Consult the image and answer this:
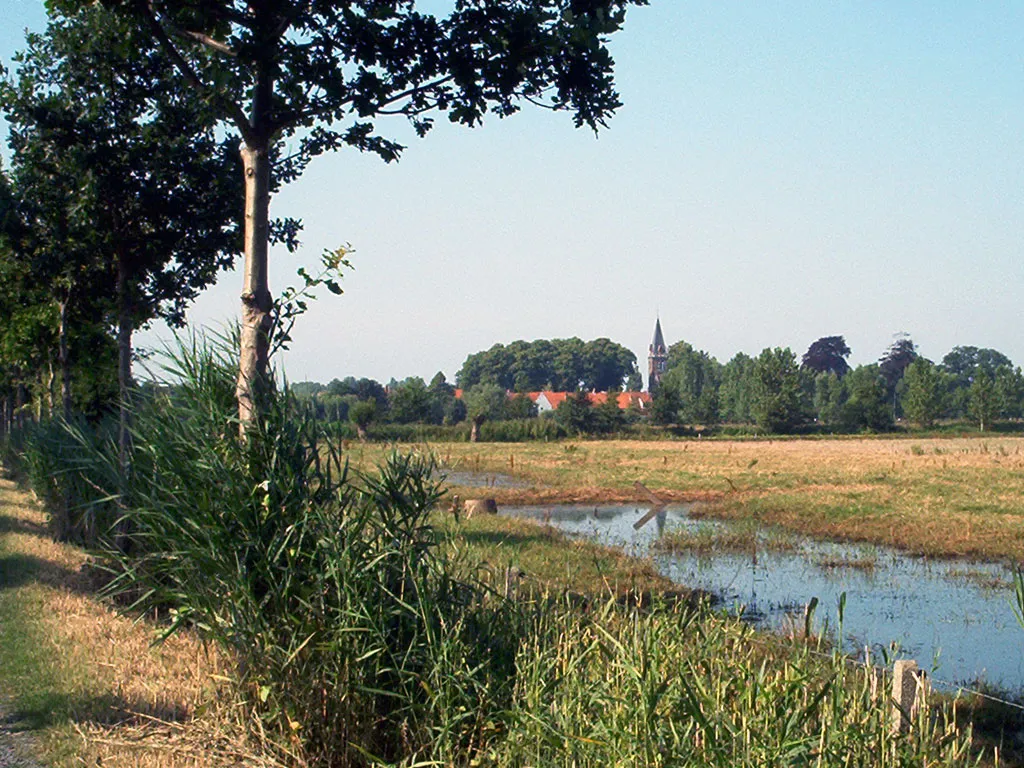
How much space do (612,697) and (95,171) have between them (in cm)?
1077

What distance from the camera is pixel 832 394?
127m

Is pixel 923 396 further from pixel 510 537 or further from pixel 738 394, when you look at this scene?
pixel 510 537

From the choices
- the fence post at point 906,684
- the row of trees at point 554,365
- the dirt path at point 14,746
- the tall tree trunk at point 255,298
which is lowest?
the dirt path at point 14,746

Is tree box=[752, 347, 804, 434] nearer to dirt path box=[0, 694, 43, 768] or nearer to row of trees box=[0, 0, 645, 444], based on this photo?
row of trees box=[0, 0, 645, 444]

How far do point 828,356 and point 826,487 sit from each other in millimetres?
127312

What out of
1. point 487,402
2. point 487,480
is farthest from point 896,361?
point 487,480

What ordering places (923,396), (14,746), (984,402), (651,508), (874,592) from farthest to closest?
(923,396)
(984,402)
(651,508)
(874,592)
(14,746)

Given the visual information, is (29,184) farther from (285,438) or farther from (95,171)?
(285,438)

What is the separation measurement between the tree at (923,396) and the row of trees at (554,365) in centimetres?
6416

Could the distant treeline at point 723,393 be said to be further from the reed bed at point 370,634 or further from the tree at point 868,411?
the reed bed at point 370,634

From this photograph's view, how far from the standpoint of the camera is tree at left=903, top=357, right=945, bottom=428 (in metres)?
96.0

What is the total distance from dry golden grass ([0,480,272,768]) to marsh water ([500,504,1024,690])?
593 cm

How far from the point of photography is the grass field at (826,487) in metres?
23.4

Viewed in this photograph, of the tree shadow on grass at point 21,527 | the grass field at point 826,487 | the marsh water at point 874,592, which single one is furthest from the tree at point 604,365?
the tree shadow on grass at point 21,527
